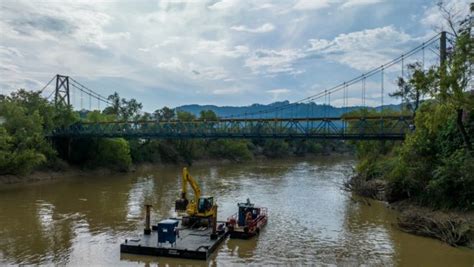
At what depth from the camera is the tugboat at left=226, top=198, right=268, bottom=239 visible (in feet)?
78.7

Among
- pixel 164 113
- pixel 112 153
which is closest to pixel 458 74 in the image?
pixel 112 153

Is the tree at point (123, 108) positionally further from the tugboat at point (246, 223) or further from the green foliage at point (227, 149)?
the tugboat at point (246, 223)

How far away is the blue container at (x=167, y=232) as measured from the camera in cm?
2075

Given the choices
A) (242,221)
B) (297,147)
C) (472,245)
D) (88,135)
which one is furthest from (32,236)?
(297,147)

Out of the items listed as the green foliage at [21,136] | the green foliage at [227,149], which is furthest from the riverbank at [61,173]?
the green foliage at [227,149]

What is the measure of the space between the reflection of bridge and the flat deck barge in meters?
24.8

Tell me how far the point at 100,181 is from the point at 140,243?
36.5m

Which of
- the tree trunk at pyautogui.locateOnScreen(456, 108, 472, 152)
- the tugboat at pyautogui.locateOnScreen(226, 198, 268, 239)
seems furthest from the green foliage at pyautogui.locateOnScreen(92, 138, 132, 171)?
the tree trunk at pyautogui.locateOnScreen(456, 108, 472, 152)

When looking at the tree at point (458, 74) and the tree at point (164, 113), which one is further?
the tree at point (164, 113)

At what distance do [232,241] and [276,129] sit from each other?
4514 cm

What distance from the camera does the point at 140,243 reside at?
21.2 meters

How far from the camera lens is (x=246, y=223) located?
24.9 meters

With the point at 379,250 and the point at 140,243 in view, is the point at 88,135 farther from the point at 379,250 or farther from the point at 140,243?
the point at 379,250

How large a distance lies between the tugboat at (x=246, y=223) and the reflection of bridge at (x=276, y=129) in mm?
19478
